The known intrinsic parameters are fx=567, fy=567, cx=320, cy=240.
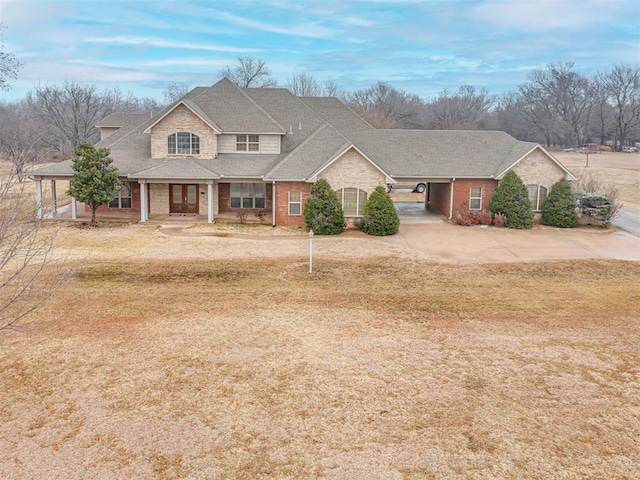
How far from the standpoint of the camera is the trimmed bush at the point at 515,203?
31.3m

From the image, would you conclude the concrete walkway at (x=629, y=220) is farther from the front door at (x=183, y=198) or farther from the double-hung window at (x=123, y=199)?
the double-hung window at (x=123, y=199)

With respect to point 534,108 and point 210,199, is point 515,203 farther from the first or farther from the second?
point 534,108

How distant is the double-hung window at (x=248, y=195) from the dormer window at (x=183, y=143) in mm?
3097

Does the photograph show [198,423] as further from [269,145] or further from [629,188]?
[629,188]

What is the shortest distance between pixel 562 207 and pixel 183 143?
22.0 m

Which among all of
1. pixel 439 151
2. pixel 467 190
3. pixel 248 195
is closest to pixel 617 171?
pixel 439 151

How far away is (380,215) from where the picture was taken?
29141mm

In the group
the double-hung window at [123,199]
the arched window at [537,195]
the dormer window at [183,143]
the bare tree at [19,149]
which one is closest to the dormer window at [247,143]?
the dormer window at [183,143]

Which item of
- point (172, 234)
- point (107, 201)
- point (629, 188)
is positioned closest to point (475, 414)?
point (172, 234)

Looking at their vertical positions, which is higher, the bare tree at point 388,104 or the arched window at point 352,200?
the bare tree at point 388,104

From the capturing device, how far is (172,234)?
28.4m

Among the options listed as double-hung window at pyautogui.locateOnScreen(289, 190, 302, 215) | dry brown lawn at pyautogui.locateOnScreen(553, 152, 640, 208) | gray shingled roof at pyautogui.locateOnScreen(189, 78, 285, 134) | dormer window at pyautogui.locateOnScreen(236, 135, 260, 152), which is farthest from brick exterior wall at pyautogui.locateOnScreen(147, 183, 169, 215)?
dry brown lawn at pyautogui.locateOnScreen(553, 152, 640, 208)

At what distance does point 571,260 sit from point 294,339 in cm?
1513

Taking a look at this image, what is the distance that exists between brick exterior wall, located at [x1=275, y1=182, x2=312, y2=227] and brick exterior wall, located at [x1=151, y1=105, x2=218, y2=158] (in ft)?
17.6
